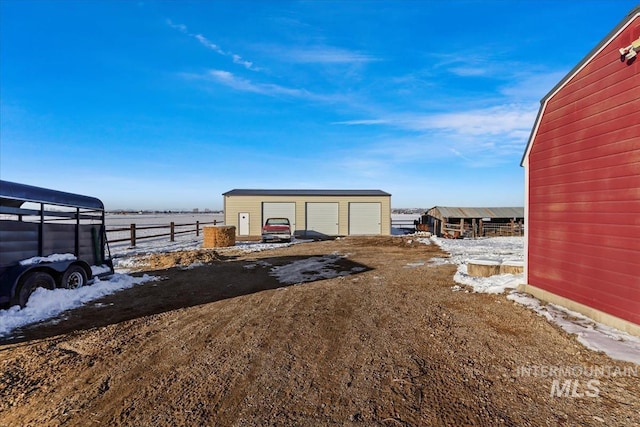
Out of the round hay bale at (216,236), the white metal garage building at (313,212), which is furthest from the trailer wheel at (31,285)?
the white metal garage building at (313,212)

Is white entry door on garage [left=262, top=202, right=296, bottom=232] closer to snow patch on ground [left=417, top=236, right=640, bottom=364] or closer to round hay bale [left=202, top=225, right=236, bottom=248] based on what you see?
round hay bale [left=202, top=225, right=236, bottom=248]

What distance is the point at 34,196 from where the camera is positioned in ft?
21.0

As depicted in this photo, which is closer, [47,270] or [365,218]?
[47,270]

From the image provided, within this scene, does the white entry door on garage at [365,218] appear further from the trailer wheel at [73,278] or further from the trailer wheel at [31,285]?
the trailer wheel at [31,285]

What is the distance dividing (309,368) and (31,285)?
579cm

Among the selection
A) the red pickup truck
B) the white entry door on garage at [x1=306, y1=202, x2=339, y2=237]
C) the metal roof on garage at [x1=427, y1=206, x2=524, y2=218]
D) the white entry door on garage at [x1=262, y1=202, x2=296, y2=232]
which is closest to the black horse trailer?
the red pickup truck

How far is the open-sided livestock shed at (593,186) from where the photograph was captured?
4.94 m

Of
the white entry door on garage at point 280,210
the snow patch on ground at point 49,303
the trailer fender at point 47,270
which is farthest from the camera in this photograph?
the white entry door on garage at point 280,210

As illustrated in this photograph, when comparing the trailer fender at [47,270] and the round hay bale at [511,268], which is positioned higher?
the trailer fender at [47,270]

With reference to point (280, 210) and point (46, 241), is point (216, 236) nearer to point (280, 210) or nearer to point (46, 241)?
point (280, 210)

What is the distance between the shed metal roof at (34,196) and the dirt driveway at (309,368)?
7.81 feet

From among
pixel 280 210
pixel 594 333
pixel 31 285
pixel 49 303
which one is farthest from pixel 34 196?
pixel 280 210

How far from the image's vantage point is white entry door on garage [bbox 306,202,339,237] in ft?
86.6

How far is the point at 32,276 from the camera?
6.12 meters
